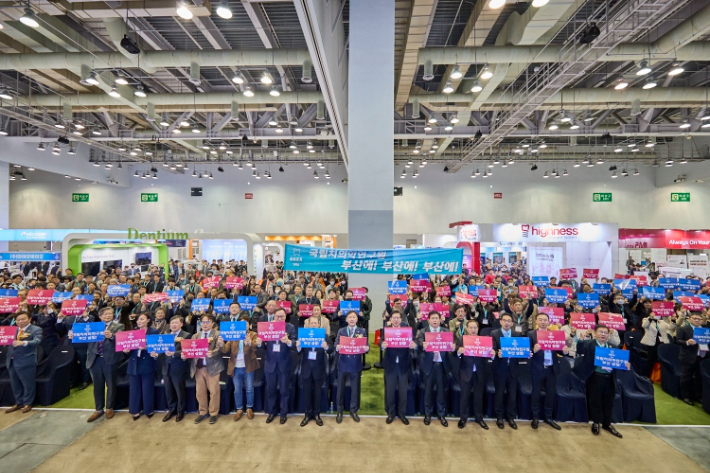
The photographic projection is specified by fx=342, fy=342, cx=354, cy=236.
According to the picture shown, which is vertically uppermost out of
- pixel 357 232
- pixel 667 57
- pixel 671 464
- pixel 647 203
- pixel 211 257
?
pixel 667 57

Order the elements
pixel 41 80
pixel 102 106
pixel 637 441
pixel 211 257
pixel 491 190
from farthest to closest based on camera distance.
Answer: pixel 491 190 < pixel 211 257 < pixel 102 106 < pixel 41 80 < pixel 637 441

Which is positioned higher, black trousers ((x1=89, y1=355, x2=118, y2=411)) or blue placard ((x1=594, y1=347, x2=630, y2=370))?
blue placard ((x1=594, y1=347, x2=630, y2=370))

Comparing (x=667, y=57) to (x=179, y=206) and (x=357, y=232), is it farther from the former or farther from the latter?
(x=179, y=206)

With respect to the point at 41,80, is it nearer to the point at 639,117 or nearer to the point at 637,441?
the point at 637,441

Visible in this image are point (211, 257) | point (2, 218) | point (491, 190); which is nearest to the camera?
point (2, 218)

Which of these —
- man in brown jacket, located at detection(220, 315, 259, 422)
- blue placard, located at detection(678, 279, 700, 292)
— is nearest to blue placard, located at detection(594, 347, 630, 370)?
man in brown jacket, located at detection(220, 315, 259, 422)

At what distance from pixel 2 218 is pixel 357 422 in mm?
19614

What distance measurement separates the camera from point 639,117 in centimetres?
1401

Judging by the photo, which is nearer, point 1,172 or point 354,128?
point 354,128

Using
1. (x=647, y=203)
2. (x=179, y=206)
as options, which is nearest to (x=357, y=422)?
(x=179, y=206)

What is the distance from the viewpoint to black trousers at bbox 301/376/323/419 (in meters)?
5.24

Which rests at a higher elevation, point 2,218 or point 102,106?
point 102,106

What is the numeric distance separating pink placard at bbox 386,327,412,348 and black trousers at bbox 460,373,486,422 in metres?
1.05

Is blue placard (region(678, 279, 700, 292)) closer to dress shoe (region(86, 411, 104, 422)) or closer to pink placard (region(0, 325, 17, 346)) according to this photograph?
dress shoe (region(86, 411, 104, 422))
